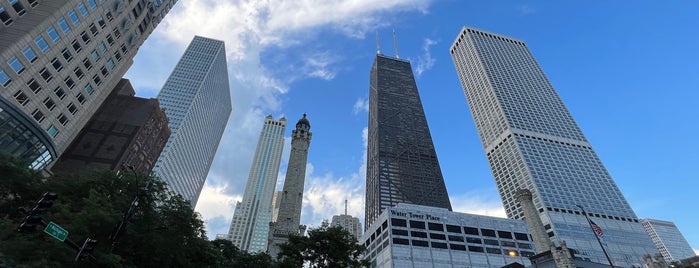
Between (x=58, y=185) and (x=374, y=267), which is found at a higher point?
(x=374, y=267)

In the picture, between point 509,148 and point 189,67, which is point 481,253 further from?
point 189,67

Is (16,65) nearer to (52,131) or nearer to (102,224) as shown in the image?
(52,131)

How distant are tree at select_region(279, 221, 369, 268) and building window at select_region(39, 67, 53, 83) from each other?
4797cm

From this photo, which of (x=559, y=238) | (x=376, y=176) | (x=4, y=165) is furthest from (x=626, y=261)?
(x=4, y=165)

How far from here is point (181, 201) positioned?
2942 cm

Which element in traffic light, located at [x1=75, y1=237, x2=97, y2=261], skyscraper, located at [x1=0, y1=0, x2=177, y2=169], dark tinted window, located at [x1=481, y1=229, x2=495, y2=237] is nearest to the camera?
traffic light, located at [x1=75, y1=237, x2=97, y2=261]

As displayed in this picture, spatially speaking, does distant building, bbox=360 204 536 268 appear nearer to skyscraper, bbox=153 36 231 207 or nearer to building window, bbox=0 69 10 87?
skyscraper, bbox=153 36 231 207

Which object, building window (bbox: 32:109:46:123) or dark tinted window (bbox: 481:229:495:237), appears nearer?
building window (bbox: 32:109:46:123)

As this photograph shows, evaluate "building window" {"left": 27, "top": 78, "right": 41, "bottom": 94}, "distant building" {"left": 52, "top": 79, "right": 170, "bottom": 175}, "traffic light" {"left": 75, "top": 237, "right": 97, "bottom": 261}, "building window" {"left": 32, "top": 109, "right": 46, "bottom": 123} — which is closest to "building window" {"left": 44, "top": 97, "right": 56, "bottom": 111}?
"building window" {"left": 32, "top": 109, "right": 46, "bottom": 123}

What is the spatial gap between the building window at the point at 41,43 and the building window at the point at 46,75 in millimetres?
3038

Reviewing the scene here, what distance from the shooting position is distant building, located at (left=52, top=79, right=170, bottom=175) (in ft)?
243

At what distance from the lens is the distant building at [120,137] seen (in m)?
74.2

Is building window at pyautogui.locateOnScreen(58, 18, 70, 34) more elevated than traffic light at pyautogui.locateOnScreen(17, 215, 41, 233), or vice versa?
building window at pyautogui.locateOnScreen(58, 18, 70, 34)

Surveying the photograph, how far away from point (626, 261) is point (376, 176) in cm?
11018
